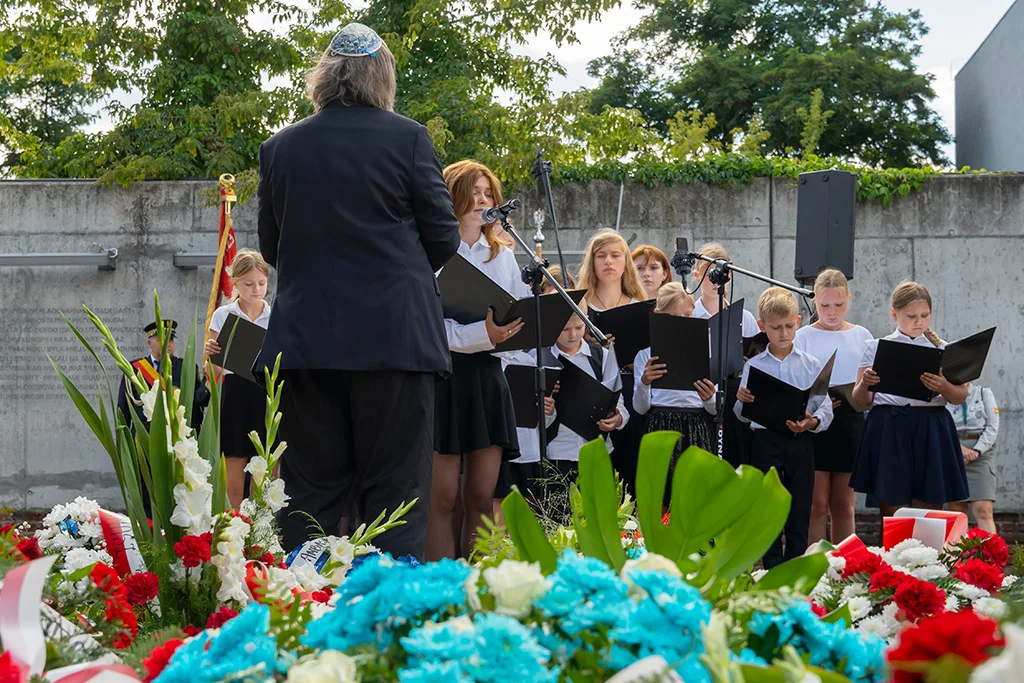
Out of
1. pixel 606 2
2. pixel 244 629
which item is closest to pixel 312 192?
pixel 244 629

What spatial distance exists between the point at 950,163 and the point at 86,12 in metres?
19.1

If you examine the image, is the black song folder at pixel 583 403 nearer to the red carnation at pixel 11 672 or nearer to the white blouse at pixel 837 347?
the white blouse at pixel 837 347

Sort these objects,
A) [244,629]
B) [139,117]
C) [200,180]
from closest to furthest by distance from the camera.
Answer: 1. [244,629]
2. [200,180]
3. [139,117]

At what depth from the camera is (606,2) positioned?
33.9 ft

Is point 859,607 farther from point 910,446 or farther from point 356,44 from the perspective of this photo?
point 910,446

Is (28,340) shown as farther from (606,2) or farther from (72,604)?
(72,604)

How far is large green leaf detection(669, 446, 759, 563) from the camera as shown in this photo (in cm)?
114

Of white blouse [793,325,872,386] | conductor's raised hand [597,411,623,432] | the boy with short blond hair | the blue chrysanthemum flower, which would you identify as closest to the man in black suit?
the blue chrysanthemum flower

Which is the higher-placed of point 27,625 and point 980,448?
point 27,625

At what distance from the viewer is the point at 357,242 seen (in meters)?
2.95

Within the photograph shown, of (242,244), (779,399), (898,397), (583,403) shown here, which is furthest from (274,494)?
(242,244)

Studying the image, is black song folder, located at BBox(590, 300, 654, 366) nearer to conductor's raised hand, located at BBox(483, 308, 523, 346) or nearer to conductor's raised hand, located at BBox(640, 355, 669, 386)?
conductor's raised hand, located at BBox(640, 355, 669, 386)

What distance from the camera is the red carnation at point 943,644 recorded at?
0.74 m

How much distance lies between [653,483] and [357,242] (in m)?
1.85
